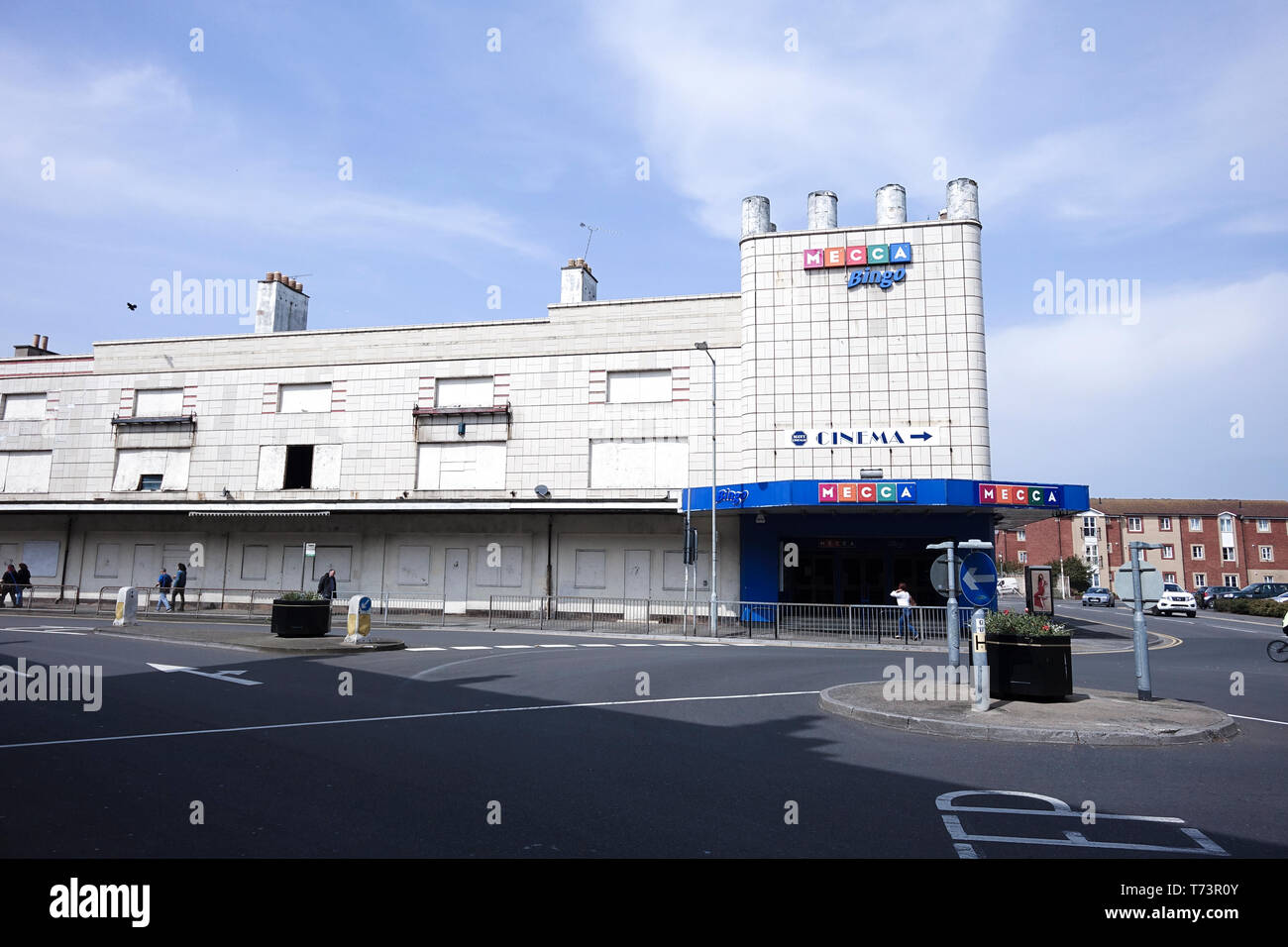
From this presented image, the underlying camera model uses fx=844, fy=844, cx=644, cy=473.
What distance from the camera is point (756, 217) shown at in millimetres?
30328

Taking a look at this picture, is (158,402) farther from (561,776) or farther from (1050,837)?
(1050,837)

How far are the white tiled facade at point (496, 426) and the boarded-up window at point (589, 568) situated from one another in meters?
0.08

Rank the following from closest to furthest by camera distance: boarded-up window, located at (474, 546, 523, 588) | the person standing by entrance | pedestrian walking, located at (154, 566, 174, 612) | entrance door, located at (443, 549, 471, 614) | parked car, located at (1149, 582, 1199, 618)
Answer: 1. the person standing by entrance
2. pedestrian walking, located at (154, 566, 174, 612)
3. boarded-up window, located at (474, 546, 523, 588)
4. entrance door, located at (443, 549, 471, 614)
5. parked car, located at (1149, 582, 1199, 618)

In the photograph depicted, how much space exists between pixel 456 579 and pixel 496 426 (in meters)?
6.10

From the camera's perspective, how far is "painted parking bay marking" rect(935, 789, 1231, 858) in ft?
17.3

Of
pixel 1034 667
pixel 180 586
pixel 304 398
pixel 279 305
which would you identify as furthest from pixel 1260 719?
pixel 279 305

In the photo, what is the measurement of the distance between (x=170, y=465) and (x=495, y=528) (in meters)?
14.7

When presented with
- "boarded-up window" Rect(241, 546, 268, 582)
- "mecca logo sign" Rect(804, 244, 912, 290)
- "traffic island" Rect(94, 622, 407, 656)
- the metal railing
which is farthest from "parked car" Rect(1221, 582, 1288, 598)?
the metal railing

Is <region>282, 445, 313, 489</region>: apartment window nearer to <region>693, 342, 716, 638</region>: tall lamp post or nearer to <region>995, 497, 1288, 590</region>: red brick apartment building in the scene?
<region>693, 342, 716, 638</region>: tall lamp post

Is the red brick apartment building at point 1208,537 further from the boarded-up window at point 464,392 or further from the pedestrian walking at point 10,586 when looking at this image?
the pedestrian walking at point 10,586

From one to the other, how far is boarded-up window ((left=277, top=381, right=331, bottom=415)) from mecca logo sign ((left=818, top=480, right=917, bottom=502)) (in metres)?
20.4
